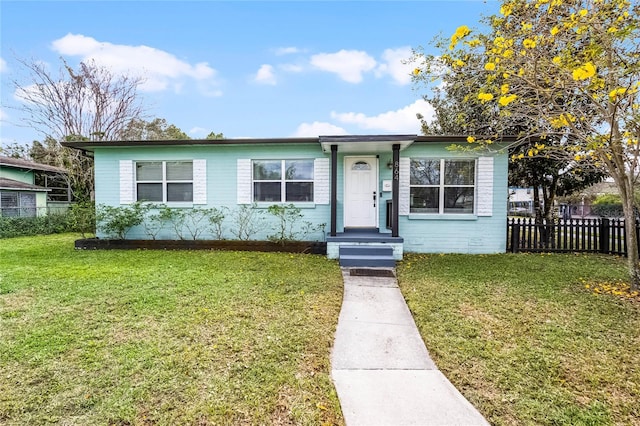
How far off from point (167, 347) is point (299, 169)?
20.2 feet

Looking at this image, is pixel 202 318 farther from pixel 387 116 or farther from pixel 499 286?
pixel 387 116

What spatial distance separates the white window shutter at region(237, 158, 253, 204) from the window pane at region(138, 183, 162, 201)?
2.36 m

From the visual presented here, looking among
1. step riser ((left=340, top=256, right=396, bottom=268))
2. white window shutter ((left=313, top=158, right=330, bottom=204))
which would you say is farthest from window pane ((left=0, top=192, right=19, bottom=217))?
step riser ((left=340, top=256, right=396, bottom=268))

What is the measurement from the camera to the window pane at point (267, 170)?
8711 millimetres

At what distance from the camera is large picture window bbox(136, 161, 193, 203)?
894 cm

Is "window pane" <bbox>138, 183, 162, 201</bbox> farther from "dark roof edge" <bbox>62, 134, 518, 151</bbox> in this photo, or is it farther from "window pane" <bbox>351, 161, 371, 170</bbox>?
"window pane" <bbox>351, 161, 371, 170</bbox>

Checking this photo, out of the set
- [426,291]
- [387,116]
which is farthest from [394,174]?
[387,116]

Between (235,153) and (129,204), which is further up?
(235,153)

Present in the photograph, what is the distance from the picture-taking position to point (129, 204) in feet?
29.3

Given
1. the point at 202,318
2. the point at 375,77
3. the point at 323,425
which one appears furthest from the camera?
the point at 375,77

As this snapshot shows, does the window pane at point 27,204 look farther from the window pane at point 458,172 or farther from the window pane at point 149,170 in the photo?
the window pane at point 458,172

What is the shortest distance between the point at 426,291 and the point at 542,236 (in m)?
→ 5.51

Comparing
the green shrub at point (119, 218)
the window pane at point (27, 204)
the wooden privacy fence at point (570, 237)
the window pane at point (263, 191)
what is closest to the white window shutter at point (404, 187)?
the wooden privacy fence at point (570, 237)

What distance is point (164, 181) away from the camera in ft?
29.3
